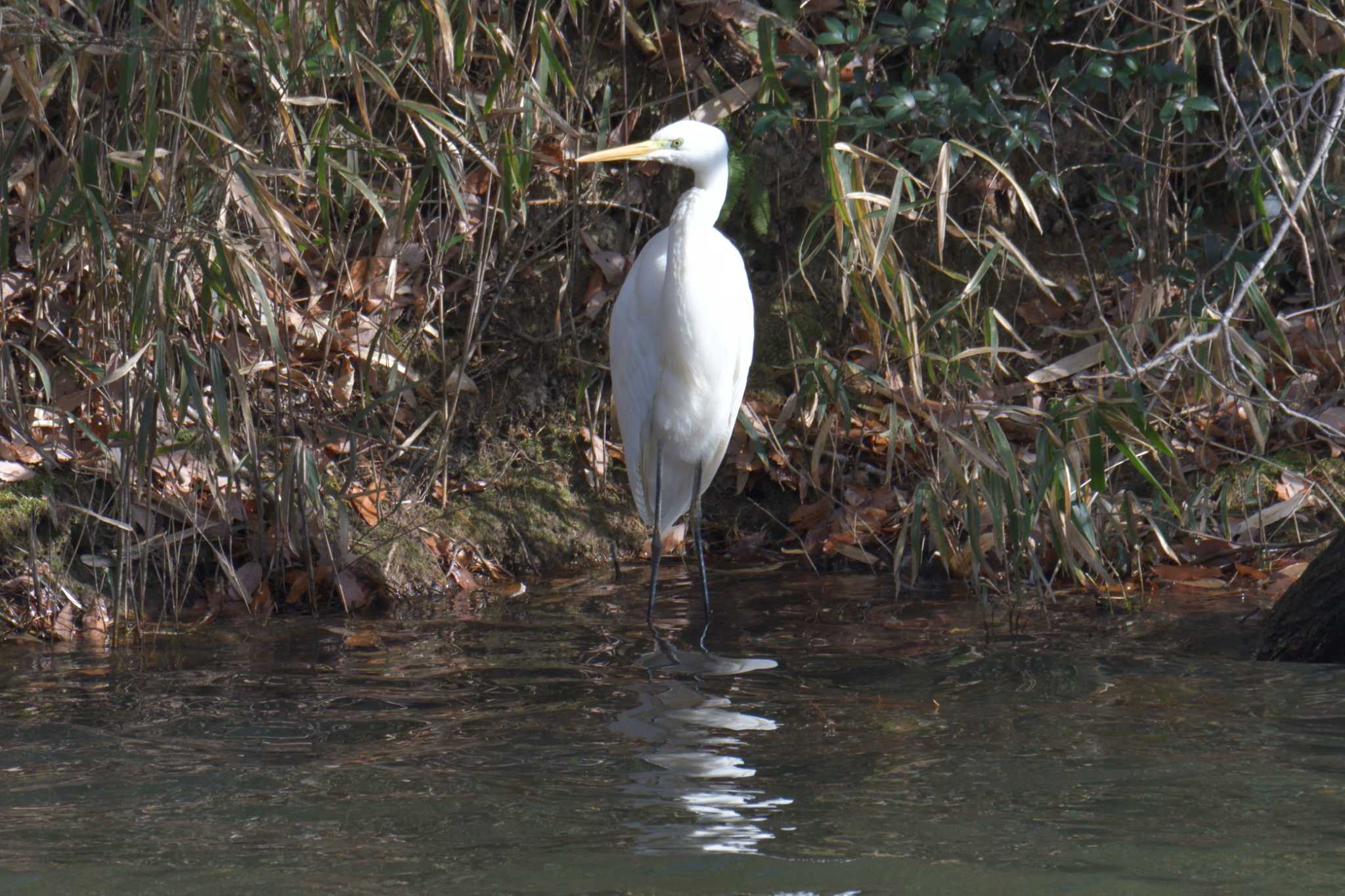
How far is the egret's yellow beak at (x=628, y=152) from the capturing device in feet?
13.9

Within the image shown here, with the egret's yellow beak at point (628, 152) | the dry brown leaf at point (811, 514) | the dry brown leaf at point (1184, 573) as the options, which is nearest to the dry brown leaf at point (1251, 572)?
the dry brown leaf at point (1184, 573)

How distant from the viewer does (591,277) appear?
5695mm

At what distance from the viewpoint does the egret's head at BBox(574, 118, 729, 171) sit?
14.1ft

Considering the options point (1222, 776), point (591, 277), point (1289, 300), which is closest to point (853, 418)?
point (591, 277)

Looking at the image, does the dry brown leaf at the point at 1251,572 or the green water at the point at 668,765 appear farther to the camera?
the dry brown leaf at the point at 1251,572

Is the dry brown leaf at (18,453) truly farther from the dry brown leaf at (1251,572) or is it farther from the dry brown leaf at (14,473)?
the dry brown leaf at (1251,572)

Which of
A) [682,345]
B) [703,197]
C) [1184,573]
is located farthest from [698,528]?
[1184,573]

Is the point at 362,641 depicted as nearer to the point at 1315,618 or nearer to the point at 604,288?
the point at 604,288

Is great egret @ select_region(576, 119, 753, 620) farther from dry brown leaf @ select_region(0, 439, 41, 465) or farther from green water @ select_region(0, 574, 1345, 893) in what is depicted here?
dry brown leaf @ select_region(0, 439, 41, 465)

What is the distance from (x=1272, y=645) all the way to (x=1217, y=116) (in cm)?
292

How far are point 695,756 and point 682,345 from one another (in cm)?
215

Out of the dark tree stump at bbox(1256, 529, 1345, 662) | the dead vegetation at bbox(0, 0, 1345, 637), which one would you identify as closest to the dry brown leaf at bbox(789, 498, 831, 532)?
the dead vegetation at bbox(0, 0, 1345, 637)

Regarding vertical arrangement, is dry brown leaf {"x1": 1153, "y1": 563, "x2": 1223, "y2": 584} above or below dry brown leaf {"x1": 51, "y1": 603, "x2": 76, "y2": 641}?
above

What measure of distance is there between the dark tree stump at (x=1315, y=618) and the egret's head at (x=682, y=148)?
83.4 inches
